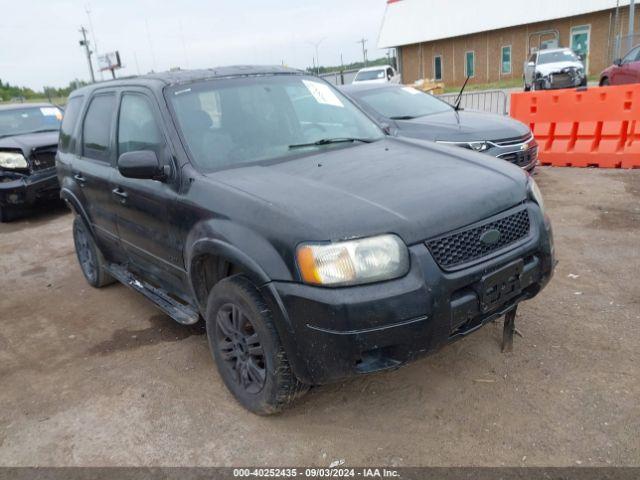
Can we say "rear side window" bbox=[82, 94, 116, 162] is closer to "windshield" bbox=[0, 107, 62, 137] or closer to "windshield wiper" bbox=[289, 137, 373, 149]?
"windshield wiper" bbox=[289, 137, 373, 149]

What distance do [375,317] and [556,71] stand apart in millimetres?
19035

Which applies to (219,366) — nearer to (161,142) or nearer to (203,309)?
(203,309)

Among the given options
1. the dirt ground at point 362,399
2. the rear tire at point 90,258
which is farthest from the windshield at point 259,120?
the rear tire at point 90,258

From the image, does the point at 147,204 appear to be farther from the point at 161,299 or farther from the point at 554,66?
the point at 554,66

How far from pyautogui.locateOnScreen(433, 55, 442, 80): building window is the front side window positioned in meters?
34.3

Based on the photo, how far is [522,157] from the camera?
6.51 metres

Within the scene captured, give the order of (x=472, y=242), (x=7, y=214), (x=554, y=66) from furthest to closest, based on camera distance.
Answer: (x=554, y=66), (x=7, y=214), (x=472, y=242)

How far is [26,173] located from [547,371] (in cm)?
802

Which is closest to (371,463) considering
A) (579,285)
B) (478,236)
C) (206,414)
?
(206,414)

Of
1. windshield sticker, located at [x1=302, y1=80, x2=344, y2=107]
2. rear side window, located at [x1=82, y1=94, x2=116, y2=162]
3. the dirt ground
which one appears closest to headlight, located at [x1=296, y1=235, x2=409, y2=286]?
the dirt ground

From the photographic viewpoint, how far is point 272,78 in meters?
3.83

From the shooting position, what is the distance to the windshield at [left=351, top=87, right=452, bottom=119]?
741 centimetres

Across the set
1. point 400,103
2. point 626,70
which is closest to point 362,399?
point 400,103

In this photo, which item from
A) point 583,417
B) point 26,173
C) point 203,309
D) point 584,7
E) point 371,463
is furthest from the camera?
point 584,7
